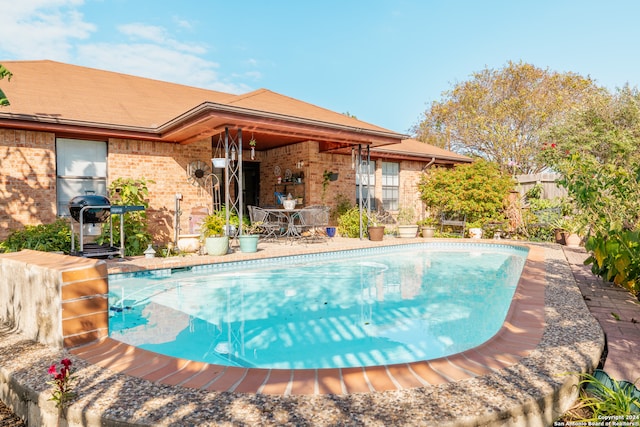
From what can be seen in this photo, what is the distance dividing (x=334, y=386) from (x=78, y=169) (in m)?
8.61

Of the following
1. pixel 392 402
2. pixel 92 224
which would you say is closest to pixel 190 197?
pixel 92 224

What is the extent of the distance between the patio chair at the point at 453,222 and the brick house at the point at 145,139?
2880mm

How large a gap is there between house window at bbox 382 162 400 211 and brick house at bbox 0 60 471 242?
70cm

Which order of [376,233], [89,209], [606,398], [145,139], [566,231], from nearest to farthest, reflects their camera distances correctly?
[606,398] < [89,209] < [145,139] < [566,231] < [376,233]

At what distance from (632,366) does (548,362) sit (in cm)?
59

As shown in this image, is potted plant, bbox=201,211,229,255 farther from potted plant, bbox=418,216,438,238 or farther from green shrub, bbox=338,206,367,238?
potted plant, bbox=418,216,438,238

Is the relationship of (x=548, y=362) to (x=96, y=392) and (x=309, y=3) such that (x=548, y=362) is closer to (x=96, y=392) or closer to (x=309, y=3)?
(x=96, y=392)

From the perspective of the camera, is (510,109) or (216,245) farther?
(510,109)

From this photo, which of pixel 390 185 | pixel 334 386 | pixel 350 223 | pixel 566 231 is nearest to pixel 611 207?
pixel 334 386

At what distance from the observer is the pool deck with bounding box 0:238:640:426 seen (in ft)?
5.77

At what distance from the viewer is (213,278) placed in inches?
254

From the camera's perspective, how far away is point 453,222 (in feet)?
39.8

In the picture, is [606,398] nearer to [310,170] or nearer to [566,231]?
[566,231]

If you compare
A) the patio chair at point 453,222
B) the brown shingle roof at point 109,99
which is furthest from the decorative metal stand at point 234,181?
the patio chair at point 453,222
